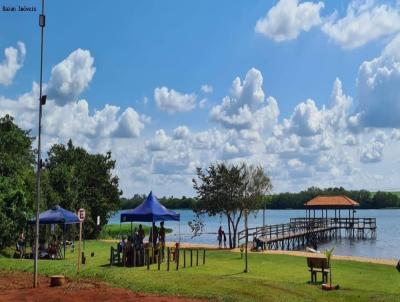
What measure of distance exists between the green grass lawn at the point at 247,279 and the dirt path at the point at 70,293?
0.78 m

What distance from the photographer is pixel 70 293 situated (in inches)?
641

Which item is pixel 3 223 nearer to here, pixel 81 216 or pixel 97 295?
pixel 81 216

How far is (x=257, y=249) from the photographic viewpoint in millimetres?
35812

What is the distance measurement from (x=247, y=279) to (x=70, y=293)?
6061 millimetres

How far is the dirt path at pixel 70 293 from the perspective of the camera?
1540 centimetres

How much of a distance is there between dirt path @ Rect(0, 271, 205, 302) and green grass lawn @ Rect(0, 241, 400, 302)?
2.57 feet

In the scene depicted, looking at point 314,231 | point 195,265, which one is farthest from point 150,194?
point 314,231

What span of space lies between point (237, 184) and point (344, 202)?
30.5 metres

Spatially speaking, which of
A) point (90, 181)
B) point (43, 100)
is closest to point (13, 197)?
point (43, 100)

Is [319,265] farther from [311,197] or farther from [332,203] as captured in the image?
[311,197]

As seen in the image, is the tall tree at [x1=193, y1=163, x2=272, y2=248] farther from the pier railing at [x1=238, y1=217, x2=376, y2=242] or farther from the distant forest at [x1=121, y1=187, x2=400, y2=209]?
the distant forest at [x1=121, y1=187, x2=400, y2=209]

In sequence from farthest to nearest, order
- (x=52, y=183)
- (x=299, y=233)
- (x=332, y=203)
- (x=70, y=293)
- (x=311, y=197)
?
(x=311, y=197), (x=332, y=203), (x=299, y=233), (x=52, y=183), (x=70, y=293)

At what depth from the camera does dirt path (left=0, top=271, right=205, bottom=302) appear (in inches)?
606

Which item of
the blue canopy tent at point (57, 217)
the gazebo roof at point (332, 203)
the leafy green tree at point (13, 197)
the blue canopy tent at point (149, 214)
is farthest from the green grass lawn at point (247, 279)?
the gazebo roof at point (332, 203)
